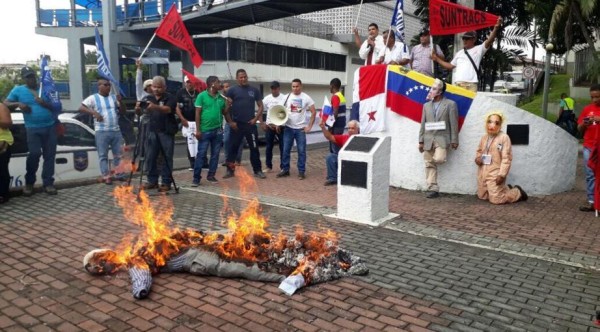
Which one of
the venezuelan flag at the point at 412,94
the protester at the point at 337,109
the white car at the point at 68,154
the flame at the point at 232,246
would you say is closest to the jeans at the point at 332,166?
the protester at the point at 337,109

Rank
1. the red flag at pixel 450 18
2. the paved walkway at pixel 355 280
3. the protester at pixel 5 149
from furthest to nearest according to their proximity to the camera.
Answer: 1. the red flag at pixel 450 18
2. the protester at pixel 5 149
3. the paved walkway at pixel 355 280

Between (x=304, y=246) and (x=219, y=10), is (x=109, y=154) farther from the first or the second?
(x=219, y=10)

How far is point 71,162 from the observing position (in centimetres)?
888

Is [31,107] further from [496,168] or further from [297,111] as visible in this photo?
[496,168]

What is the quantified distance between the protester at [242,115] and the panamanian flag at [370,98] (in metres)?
2.06

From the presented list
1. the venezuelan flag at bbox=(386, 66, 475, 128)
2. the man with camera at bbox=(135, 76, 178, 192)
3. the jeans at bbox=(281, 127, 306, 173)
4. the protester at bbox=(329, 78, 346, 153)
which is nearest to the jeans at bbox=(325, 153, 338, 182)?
the protester at bbox=(329, 78, 346, 153)

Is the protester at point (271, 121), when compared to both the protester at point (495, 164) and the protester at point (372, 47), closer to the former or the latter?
the protester at point (372, 47)

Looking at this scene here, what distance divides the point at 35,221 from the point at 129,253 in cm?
254

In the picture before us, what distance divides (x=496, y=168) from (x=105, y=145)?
670 cm

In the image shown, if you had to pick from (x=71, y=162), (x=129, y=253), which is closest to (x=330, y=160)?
(x=71, y=162)

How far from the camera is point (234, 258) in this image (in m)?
4.70

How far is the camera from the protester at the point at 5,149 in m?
7.24

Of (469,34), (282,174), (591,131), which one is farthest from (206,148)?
(591,131)

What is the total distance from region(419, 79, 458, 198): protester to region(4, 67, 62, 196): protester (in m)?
6.10
